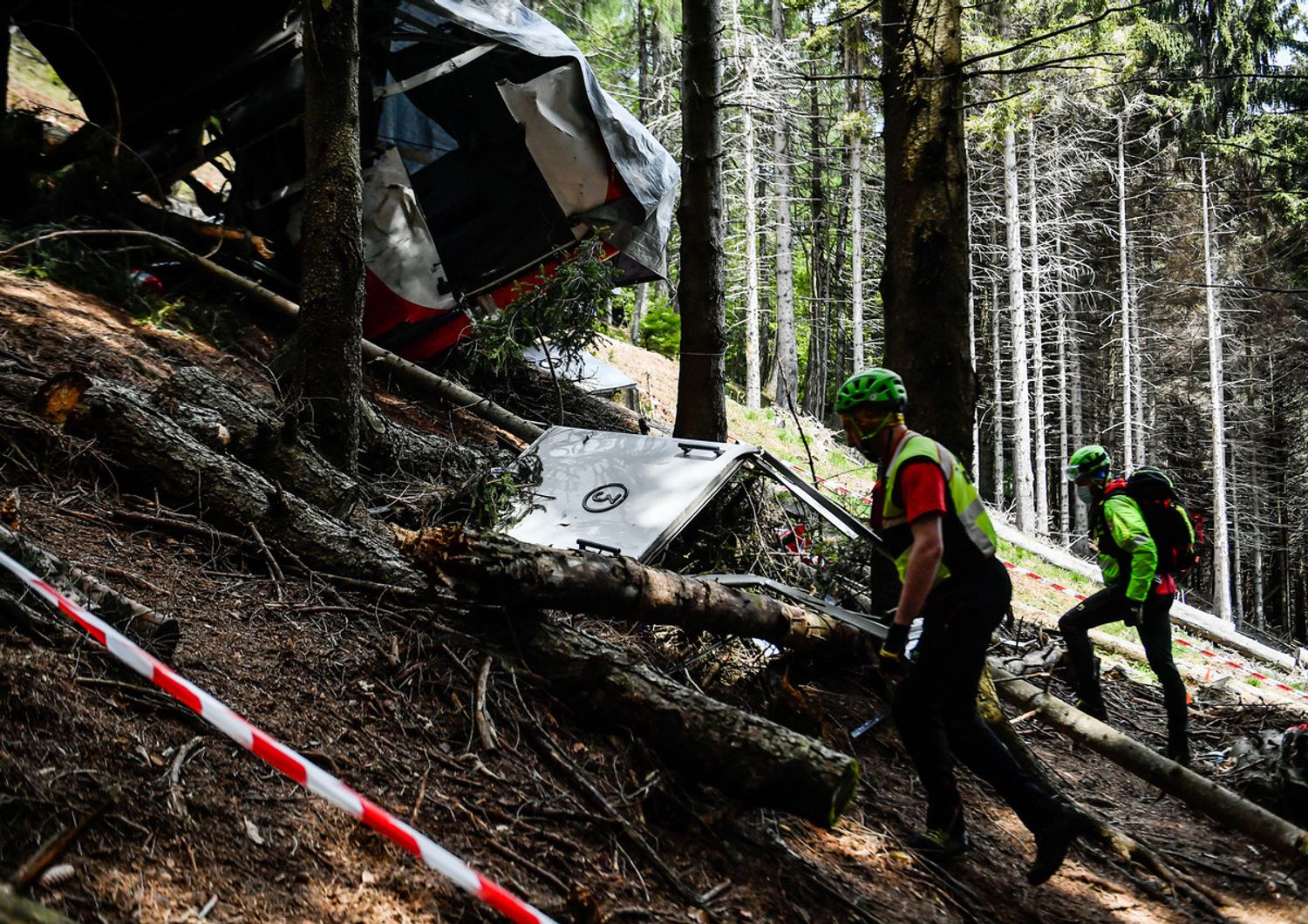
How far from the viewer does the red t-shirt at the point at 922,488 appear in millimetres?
3758

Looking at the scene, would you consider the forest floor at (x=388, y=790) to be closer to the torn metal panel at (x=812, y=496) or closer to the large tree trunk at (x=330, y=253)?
the torn metal panel at (x=812, y=496)

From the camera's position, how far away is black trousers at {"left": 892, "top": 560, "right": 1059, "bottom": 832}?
3.83 metres

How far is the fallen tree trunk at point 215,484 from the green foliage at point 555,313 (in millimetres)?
4027

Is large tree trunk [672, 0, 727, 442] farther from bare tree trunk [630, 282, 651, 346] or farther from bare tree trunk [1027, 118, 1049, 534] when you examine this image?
bare tree trunk [1027, 118, 1049, 534]

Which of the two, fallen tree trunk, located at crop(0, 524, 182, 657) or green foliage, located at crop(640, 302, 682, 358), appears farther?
green foliage, located at crop(640, 302, 682, 358)

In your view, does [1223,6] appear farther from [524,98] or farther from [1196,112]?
[524,98]

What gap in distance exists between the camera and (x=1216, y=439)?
27.3m

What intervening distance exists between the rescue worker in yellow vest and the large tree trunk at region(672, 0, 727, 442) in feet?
15.6

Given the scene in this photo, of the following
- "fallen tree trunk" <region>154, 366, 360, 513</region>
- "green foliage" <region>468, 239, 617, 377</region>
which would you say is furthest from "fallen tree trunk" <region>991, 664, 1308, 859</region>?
"green foliage" <region>468, 239, 617, 377</region>

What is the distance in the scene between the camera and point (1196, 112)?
2853 centimetres

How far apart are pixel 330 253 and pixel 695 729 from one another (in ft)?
12.5

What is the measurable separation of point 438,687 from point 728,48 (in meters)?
21.8

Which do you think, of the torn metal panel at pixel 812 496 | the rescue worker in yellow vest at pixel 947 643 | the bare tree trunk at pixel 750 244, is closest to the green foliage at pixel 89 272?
the torn metal panel at pixel 812 496

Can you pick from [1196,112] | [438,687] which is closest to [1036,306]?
[1196,112]
